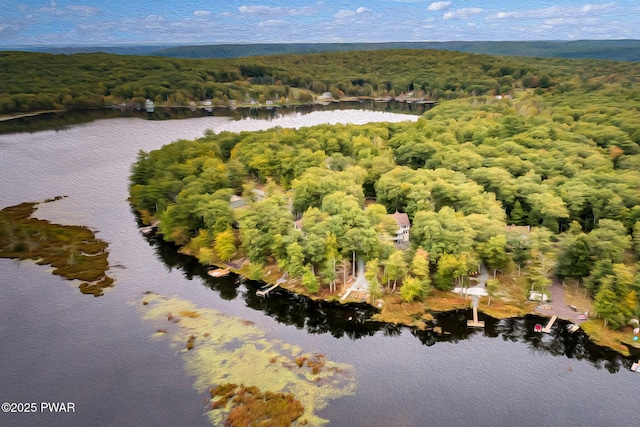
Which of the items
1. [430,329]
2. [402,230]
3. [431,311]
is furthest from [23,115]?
[430,329]

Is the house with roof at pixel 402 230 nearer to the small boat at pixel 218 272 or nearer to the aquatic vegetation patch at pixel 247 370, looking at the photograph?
the aquatic vegetation patch at pixel 247 370

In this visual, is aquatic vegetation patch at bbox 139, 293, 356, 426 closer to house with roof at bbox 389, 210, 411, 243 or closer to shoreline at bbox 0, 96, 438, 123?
house with roof at bbox 389, 210, 411, 243

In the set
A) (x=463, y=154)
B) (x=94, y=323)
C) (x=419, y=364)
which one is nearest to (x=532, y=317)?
(x=419, y=364)

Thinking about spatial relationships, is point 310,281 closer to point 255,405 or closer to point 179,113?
point 255,405

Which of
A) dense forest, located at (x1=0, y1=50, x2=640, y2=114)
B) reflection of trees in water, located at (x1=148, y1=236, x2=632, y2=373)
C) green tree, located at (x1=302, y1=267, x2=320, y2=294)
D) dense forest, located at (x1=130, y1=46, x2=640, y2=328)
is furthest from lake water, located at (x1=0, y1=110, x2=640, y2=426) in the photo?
dense forest, located at (x1=0, y1=50, x2=640, y2=114)

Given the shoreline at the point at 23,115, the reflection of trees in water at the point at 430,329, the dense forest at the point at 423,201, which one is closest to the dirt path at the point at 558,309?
the reflection of trees in water at the point at 430,329

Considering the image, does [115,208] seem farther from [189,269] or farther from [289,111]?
[289,111]

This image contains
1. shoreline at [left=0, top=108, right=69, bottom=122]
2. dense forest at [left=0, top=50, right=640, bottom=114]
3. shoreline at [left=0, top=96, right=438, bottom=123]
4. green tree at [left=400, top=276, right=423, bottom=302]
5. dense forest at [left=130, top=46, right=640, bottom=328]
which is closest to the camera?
green tree at [left=400, top=276, right=423, bottom=302]
